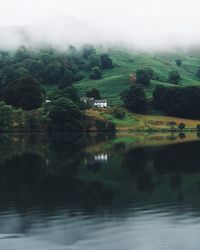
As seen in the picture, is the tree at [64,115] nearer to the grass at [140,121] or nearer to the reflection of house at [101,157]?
the grass at [140,121]

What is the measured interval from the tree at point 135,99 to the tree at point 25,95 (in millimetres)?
28499

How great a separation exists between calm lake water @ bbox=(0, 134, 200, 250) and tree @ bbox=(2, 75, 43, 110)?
9088 cm

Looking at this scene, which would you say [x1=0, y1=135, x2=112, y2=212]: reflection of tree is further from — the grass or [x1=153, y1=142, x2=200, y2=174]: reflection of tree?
the grass

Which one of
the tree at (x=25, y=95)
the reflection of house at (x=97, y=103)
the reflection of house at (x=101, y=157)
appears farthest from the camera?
the reflection of house at (x=97, y=103)

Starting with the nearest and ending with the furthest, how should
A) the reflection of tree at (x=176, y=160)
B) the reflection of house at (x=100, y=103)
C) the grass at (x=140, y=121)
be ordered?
→ 1. the reflection of tree at (x=176, y=160)
2. the grass at (x=140, y=121)
3. the reflection of house at (x=100, y=103)

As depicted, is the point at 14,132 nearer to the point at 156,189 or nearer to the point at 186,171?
the point at 186,171

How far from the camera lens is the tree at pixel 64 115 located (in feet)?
458

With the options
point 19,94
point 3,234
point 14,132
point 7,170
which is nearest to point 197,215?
point 3,234

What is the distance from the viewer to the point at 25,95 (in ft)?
506

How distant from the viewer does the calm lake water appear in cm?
2520

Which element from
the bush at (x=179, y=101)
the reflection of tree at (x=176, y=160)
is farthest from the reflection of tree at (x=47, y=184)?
the bush at (x=179, y=101)

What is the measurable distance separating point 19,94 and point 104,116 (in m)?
27.8

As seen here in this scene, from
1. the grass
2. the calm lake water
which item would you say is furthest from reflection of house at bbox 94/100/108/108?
the calm lake water

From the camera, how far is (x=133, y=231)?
27.0 metres
